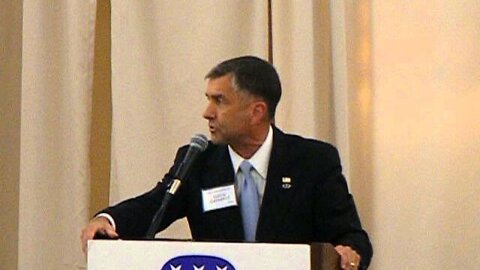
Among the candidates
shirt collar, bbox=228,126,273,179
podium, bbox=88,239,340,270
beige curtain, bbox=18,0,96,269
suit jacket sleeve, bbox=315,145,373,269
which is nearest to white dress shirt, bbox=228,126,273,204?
shirt collar, bbox=228,126,273,179

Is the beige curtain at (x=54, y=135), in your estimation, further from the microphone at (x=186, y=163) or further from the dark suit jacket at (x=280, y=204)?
the microphone at (x=186, y=163)

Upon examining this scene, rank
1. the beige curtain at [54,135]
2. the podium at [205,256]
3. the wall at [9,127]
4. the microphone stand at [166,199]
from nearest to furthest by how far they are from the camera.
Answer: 1. the podium at [205,256]
2. the microphone stand at [166,199]
3. the beige curtain at [54,135]
4. the wall at [9,127]

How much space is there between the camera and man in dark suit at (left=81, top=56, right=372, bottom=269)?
7.79 feet

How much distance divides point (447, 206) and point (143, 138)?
1167 mm

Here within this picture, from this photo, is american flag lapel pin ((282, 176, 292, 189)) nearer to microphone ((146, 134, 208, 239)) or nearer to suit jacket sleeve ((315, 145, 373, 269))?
suit jacket sleeve ((315, 145, 373, 269))

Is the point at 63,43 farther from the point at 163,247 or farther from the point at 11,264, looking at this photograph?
the point at 163,247

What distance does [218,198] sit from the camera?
2426 millimetres

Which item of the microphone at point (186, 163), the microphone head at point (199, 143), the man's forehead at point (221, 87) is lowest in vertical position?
the microphone at point (186, 163)

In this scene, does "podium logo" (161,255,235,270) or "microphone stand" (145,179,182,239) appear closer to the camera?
"podium logo" (161,255,235,270)

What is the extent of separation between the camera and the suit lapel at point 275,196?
7.72ft

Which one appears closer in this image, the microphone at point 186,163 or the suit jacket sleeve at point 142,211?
the microphone at point 186,163

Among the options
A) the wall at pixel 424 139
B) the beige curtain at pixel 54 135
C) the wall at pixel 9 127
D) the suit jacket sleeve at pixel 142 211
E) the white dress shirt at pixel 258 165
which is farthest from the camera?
the wall at pixel 9 127

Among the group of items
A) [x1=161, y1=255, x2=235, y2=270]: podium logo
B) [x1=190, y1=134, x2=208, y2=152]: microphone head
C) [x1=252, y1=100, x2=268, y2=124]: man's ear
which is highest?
[x1=252, y1=100, x2=268, y2=124]: man's ear

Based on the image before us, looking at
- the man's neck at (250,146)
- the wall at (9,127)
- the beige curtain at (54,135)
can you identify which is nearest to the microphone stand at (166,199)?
the man's neck at (250,146)
